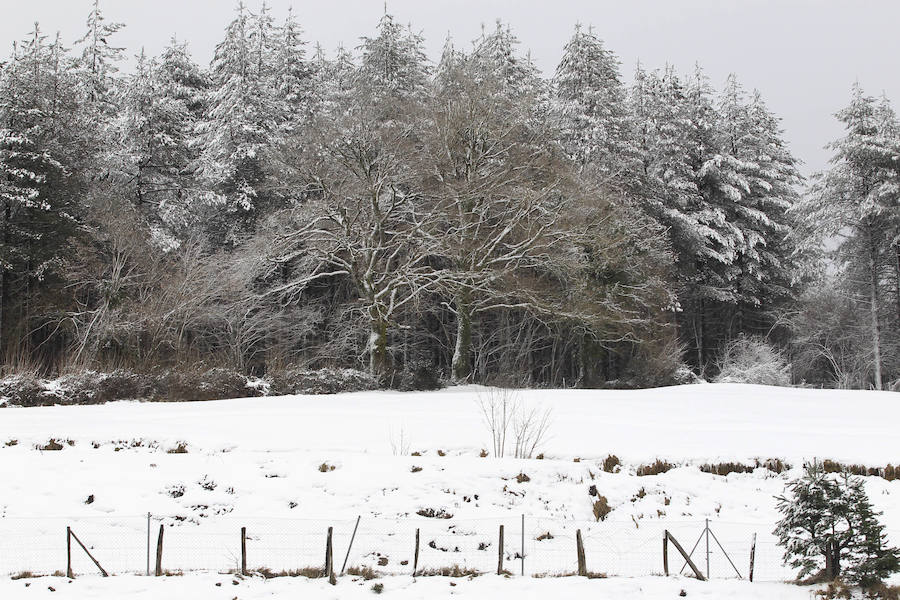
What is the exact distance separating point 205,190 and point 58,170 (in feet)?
15.3

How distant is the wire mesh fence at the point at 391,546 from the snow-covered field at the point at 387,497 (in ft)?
0.08

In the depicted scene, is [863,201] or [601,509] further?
[863,201]

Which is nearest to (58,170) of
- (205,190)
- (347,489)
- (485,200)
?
(205,190)

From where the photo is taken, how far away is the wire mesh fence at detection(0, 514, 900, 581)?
712cm

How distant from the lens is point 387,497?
8.84m

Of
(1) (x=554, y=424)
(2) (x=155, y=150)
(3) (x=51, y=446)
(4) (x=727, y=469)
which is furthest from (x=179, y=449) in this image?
(2) (x=155, y=150)

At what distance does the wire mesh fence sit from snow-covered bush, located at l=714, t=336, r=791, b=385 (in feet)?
60.6

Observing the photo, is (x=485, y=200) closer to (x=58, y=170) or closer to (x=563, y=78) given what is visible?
(x=563, y=78)

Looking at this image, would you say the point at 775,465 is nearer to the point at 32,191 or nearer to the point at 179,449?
the point at 179,449

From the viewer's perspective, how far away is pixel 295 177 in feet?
68.0

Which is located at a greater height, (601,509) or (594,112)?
(594,112)

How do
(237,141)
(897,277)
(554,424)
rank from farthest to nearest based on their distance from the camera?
1. (897,277)
2. (237,141)
3. (554,424)

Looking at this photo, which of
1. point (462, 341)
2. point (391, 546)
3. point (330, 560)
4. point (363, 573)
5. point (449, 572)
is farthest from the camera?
point (462, 341)

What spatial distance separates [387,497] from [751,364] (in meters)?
21.3
